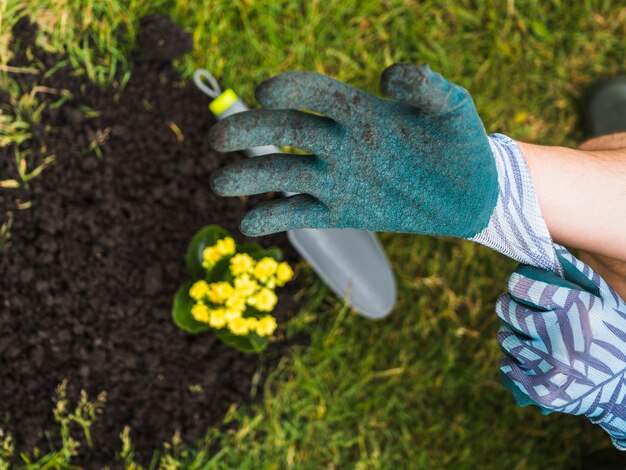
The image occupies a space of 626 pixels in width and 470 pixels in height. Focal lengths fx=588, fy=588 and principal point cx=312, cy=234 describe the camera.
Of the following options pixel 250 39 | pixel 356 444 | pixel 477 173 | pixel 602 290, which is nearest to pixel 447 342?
pixel 356 444

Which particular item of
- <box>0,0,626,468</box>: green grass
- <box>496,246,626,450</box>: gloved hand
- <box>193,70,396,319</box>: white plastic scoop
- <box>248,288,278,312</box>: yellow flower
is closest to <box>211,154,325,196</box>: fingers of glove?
<box>248,288,278,312</box>: yellow flower

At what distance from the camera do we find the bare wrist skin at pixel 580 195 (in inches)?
38.4

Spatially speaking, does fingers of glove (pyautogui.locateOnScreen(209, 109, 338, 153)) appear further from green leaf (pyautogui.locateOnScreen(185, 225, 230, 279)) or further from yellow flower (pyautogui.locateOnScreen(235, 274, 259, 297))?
green leaf (pyautogui.locateOnScreen(185, 225, 230, 279))

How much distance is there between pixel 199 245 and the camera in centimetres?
126

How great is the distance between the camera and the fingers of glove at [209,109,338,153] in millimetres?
824

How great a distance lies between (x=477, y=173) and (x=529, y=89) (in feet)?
2.95

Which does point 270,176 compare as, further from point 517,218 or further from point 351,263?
point 351,263

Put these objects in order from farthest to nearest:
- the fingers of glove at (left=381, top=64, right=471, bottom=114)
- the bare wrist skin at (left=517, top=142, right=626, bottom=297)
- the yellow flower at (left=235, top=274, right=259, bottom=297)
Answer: the yellow flower at (left=235, top=274, right=259, bottom=297) → the bare wrist skin at (left=517, top=142, right=626, bottom=297) → the fingers of glove at (left=381, top=64, right=471, bottom=114)

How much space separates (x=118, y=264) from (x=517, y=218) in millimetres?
847

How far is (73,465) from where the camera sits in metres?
1.27

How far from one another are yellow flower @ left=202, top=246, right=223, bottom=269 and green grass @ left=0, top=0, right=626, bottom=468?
0.34 m

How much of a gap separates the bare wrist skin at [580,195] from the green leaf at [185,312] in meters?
0.71

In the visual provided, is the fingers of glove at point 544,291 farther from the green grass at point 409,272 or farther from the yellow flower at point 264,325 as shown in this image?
the green grass at point 409,272

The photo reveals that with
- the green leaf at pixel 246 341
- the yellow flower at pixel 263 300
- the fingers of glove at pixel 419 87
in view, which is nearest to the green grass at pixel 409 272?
the green leaf at pixel 246 341
